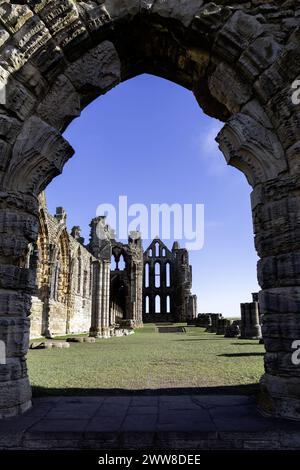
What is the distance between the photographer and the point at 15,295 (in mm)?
3305

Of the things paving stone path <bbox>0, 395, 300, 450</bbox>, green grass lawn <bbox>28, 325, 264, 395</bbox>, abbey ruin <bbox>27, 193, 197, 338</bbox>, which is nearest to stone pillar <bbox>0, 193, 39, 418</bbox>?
paving stone path <bbox>0, 395, 300, 450</bbox>

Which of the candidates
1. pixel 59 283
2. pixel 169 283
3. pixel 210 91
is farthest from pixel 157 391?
pixel 169 283

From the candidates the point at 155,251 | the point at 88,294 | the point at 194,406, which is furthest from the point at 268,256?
Result: the point at 155,251

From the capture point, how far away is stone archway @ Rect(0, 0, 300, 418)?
3.15 meters

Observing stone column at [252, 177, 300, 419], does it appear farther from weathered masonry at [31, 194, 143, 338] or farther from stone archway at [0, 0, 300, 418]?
weathered masonry at [31, 194, 143, 338]

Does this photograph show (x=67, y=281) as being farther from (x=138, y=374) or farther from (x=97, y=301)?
(x=138, y=374)

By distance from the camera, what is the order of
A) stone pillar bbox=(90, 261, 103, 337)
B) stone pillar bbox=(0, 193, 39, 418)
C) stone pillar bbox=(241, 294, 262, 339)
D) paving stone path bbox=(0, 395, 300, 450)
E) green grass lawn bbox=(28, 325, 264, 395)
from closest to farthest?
paving stone path bbox=(0, 395, 300, 450)
stone pillar bbox=(0, 193, 39, 418)
green grass lawn bbox=(28, 325, 264, 395)
stone pillar bbox=(241, 294, 262, 339)
stone pillar bbox=(90, 261, 103, 337)

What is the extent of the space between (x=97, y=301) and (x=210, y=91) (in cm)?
1806

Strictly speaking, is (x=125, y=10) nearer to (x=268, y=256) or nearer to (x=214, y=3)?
(x=214, y=3)

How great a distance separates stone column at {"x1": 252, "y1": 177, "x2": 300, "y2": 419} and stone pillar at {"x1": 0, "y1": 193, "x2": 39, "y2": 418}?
214 cm

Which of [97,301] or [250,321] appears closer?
[250,321]

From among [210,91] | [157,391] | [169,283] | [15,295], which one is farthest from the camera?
[169,283]

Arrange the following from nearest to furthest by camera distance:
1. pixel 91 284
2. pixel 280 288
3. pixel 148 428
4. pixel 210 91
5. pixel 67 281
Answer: pixel 148 428, pixel 280 288, pixel 210 91, pixel 67 281, pixel 91 284

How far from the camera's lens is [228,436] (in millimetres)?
2477
